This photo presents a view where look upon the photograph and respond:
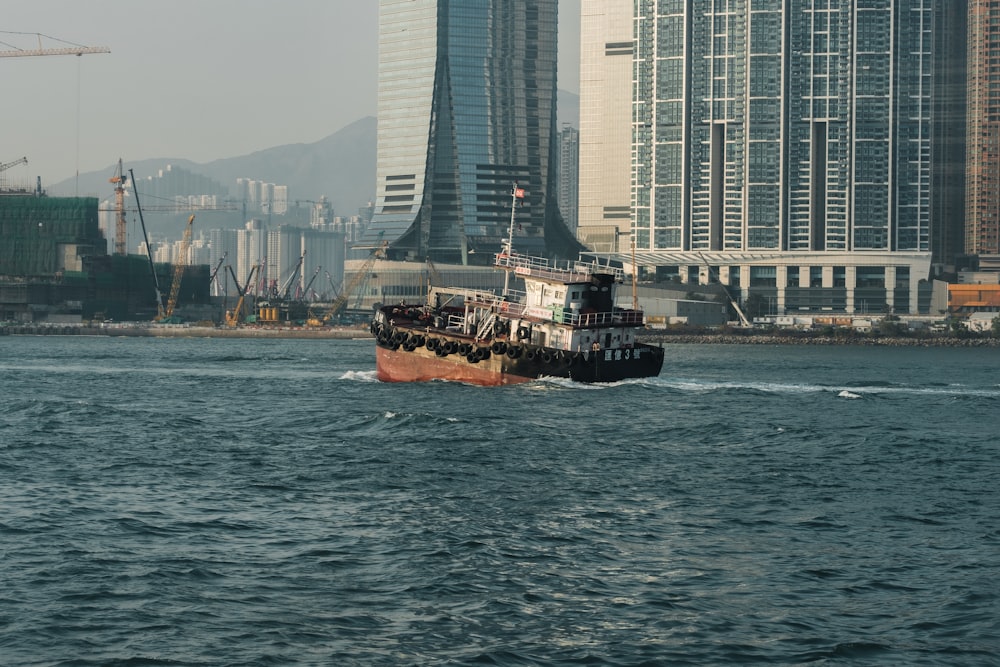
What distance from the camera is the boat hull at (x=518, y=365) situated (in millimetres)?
82062

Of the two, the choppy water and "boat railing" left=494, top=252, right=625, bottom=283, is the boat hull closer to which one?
"boat railing" left=494, top=252, right=625, bottom=283

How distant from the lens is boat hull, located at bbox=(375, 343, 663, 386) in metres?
82.1

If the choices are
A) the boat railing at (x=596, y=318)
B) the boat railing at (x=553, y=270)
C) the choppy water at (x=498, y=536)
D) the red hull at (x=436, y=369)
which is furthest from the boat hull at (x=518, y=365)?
the choppy water at (x=498, y=536)

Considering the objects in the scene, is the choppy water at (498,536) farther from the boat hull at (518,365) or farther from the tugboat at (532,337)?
the tugboat at (532,337)

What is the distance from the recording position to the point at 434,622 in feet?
88.0

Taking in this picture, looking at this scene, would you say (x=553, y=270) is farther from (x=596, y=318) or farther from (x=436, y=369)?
(x=436, y=369)

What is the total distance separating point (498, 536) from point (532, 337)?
4980 centimetres

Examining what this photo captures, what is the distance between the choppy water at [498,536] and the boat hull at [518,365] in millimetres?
12317

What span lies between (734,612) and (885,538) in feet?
30.0

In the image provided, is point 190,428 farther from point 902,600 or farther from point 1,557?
point 902,600

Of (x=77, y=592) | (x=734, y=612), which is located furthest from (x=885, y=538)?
(x=77, y=592)

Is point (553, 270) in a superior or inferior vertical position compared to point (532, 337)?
superior

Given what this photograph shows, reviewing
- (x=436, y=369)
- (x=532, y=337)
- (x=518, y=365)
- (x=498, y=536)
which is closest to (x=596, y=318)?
(x=532, y=337)

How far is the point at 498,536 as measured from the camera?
1373 inches
